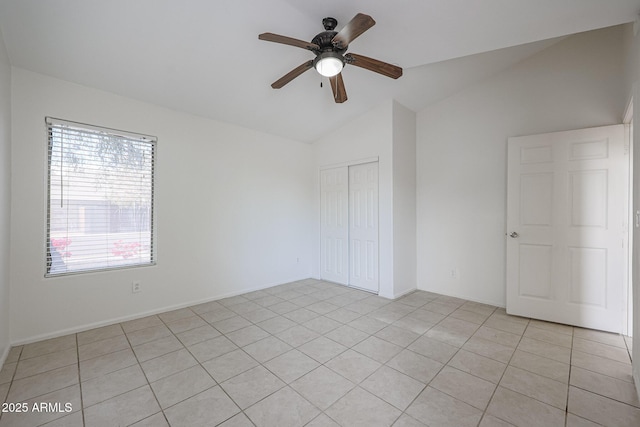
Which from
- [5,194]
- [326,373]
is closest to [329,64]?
[326,373]

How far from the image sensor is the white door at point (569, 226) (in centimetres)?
265

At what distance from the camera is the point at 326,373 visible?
2.04 m

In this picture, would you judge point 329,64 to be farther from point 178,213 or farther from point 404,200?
point 178,213

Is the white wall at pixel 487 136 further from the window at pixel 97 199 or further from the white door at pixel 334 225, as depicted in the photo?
the window at pixel 97 199

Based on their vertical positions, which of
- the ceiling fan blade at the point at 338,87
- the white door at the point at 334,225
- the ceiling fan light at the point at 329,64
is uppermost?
the ceiling fan blade at the point at 338,87

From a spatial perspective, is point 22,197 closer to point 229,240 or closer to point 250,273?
point 229,240

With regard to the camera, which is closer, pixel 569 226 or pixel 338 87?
pixel 338 87

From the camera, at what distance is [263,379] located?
6.46ft

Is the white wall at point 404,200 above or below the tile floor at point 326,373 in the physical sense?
above

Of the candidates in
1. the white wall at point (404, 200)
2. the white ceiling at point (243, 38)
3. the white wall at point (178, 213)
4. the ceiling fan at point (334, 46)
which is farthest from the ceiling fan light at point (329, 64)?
the white wall at point (178, 213)

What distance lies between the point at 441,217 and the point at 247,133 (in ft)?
10.4

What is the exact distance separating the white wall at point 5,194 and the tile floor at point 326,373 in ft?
0.91

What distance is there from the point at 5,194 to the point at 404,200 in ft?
14.1

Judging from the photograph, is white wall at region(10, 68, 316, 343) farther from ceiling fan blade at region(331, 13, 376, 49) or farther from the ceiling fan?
ceiling fan blade at region(331, 13, 376, 49)
